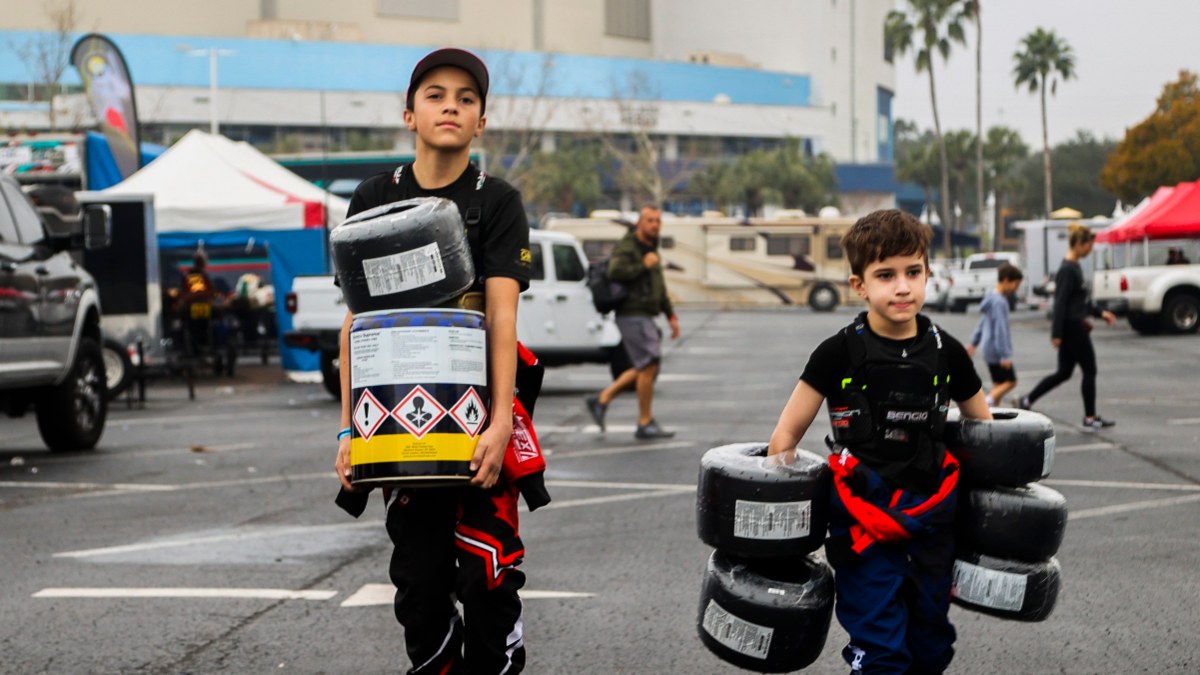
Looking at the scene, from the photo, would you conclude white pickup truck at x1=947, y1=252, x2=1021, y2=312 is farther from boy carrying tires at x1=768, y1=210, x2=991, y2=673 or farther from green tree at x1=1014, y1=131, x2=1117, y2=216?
green tree at x1=1014, y1=131, x2=1117, y2=216

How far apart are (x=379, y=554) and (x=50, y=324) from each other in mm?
5569

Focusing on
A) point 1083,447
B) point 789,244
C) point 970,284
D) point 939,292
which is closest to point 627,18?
point 789,244

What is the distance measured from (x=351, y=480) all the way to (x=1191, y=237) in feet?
101

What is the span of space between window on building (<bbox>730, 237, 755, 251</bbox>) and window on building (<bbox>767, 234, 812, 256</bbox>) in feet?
1.83

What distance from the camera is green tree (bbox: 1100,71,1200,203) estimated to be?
52219mm

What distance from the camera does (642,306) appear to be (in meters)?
13.1

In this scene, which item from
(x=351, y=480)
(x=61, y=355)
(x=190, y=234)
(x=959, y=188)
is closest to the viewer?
(x=351, y=480)

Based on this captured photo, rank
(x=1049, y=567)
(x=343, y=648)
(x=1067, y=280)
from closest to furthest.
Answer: (x=1049, y=567), (x=343, y=648), (x=1067, y=280)

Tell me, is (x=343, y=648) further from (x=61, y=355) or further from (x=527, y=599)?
(x=61, y=355)

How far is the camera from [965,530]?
427 cm

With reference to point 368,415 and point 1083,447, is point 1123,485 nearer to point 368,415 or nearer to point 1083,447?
point 1083,447

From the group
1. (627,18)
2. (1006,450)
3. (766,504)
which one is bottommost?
(766,504)

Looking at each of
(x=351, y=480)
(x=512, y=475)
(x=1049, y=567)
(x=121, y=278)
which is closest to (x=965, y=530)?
(x=1049, y=567)

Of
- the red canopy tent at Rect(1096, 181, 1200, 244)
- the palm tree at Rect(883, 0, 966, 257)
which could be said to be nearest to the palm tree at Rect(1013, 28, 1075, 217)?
the palm tree at Rect(883, 0, 966, 257)
